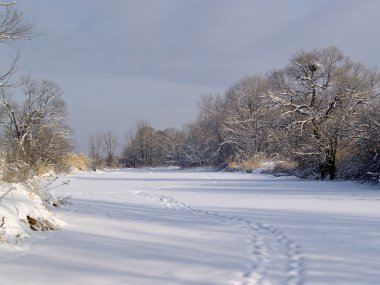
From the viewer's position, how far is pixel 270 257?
5.45 m

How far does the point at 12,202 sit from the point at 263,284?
4.53 m

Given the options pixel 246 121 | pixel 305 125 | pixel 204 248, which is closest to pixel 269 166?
pixel 305 125

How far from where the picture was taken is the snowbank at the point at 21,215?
6.14 m

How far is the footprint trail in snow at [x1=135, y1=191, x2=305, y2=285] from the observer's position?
4463 millimetres

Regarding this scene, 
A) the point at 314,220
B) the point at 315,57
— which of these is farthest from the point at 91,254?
the point at 315,57

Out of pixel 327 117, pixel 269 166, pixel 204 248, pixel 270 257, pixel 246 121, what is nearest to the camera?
pixel 270 257

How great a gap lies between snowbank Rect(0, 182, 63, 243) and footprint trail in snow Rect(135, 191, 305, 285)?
11.2 feet

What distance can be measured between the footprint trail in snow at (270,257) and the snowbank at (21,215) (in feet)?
11.2

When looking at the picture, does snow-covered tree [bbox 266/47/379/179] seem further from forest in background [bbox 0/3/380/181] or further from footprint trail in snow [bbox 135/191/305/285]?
footprint trail in snow [bbox 135/191/305/285]

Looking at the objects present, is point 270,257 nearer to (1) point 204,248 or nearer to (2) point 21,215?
(1) point 204,248

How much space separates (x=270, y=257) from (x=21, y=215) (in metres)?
4.09

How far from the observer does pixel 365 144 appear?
18.1 m

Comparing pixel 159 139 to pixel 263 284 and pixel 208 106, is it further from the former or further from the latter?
pixel 263 284

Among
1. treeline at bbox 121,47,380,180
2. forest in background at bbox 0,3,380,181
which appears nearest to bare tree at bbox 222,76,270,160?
forest in background at bbox 0,3,380,181
